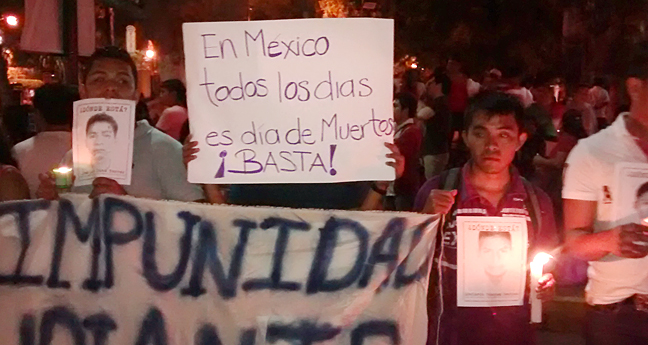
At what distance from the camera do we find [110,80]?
132 inches

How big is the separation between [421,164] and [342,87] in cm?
476

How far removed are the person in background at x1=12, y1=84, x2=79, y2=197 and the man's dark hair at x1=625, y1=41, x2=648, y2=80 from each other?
2782mm

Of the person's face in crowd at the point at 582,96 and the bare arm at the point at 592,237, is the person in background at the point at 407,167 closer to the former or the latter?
the person's face in crowd at the point at 582,96

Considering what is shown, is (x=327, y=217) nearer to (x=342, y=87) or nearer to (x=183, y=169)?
(x=342, y=87)

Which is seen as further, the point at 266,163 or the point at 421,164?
the point at 421,164

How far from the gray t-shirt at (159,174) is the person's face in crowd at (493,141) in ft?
4.05

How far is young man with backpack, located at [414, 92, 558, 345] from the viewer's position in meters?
2.91

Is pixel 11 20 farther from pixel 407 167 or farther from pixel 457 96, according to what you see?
pixel 407 167

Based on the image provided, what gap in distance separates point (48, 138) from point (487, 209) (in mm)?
2497

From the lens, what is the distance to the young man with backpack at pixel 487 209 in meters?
2.91

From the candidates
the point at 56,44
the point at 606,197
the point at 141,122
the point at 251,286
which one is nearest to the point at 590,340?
the point at 606,197

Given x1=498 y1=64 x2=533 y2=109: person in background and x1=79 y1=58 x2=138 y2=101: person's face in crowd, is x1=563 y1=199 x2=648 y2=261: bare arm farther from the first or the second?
x1=498 y1=64 x2=533 y2=109: person in background

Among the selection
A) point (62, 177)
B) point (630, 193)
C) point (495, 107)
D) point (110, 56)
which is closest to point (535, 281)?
point (630, 193)

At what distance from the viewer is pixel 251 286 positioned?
3016mm
